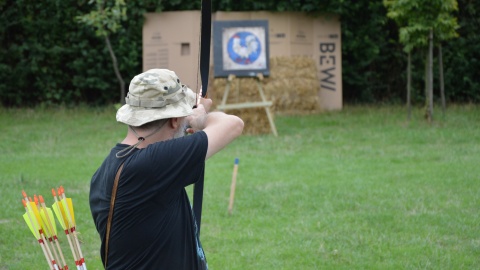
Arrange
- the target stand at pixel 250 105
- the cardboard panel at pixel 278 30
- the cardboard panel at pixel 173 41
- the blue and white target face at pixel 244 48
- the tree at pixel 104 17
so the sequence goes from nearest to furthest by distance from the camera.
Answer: the target stand at pixel 250 105, the blue and white target face at pixel 244 48, the tree at pixel 104 17, the cardboard panel at pixel 173 41, the cardboard panel at pixel 278 30

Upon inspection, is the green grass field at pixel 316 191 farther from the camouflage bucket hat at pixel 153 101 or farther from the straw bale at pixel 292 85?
the camouflage bucket hat at pixel 153 101

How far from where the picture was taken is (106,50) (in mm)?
16906

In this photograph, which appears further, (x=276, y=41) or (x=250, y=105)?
(x=276, y=41)

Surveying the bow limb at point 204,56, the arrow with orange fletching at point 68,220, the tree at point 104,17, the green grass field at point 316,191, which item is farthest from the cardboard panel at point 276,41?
the bow limb at point 204,56

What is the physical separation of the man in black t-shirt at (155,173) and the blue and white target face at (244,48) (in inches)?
421

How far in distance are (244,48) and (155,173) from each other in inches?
435

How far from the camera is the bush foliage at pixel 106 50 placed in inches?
661

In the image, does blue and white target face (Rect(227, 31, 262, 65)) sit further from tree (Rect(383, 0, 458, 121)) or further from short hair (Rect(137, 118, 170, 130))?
short hair (Rect(137, 118, 170, 130))

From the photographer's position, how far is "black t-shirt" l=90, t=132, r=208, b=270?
10.0ft

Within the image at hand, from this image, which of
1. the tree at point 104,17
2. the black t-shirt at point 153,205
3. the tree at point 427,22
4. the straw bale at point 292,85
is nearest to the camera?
the black t-shirt at point 153,205

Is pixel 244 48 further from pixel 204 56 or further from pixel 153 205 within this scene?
pixel 153 205

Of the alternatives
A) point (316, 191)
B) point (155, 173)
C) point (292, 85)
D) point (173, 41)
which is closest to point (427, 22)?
point (292, 85)

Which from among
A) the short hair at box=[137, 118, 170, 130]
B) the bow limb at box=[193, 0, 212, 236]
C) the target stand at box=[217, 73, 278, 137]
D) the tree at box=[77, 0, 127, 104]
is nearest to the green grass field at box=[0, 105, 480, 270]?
the target stand at box=[217, 73, 278, 137]

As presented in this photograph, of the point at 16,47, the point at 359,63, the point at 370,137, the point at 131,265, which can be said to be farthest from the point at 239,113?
the point at 131,265
